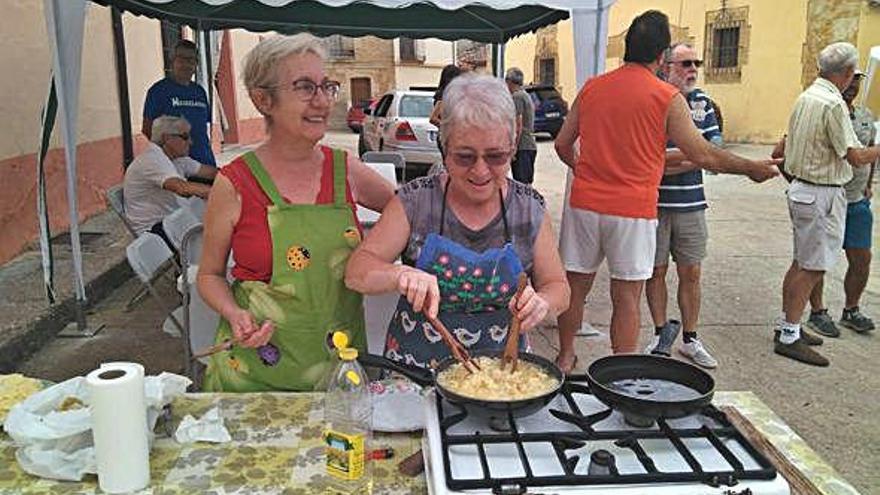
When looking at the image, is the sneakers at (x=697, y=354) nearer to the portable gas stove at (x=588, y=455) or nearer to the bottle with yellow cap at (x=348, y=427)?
the portable gas stove at (x=588, y=455)

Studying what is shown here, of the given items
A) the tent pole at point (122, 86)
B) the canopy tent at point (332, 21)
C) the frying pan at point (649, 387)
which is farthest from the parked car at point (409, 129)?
the frying pan at point (649, 387)

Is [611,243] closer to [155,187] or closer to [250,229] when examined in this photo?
[250,229]

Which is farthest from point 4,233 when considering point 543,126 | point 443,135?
point 543,126

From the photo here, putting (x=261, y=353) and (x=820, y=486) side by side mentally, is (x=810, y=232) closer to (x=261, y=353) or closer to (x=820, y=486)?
(x=820, y=486)

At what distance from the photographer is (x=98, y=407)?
3.98ft

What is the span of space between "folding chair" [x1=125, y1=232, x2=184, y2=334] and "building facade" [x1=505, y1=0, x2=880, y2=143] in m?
14.2

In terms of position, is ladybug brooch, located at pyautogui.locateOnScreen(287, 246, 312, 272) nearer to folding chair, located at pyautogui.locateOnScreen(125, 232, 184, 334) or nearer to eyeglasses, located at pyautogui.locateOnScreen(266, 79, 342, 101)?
eyeglasses, located at pyautogui.locateOnScreen(266, 79, 342, 101)

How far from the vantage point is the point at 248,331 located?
5.75 feet

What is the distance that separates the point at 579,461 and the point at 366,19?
6.07m

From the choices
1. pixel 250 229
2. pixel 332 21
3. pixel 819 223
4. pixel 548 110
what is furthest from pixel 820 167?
pixel 548 110

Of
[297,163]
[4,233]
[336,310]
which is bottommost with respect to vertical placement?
[4,233]

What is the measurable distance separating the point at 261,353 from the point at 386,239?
0.47 meters

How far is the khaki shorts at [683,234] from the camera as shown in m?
Answer: 4.14

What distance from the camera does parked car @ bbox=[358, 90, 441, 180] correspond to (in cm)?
1148
